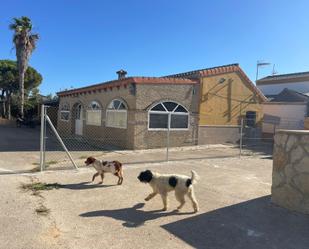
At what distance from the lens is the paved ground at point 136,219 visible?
175 inches

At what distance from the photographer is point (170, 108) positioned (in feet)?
53.6

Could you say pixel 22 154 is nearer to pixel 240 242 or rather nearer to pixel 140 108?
pixel 140 108

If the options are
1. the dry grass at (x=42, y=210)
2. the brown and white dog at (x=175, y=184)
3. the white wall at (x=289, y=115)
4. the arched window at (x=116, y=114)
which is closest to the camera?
the dry grass at (x=42, y=210)

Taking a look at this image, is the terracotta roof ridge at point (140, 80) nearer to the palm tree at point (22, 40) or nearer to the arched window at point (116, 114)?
the arched window at point (116, 114)

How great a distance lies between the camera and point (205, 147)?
1706cm

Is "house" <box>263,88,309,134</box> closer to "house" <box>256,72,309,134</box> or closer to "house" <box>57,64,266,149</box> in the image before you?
"house" <box>256,72,309,134</box>

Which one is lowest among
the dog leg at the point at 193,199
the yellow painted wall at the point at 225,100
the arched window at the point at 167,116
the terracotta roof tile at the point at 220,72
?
the dog leg at the point at 193,199

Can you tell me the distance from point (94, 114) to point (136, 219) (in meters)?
14.7

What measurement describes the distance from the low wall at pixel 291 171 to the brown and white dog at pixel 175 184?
5.92ft

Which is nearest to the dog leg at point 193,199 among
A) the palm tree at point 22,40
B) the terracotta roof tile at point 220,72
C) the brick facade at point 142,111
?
the brick facade at point 142,111

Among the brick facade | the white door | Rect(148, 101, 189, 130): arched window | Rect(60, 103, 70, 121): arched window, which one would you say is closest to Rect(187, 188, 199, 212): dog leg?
the brick facade

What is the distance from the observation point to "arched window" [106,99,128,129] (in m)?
16.0

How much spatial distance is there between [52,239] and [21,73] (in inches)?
1095

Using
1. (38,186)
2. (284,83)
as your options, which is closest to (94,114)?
(38,186)
